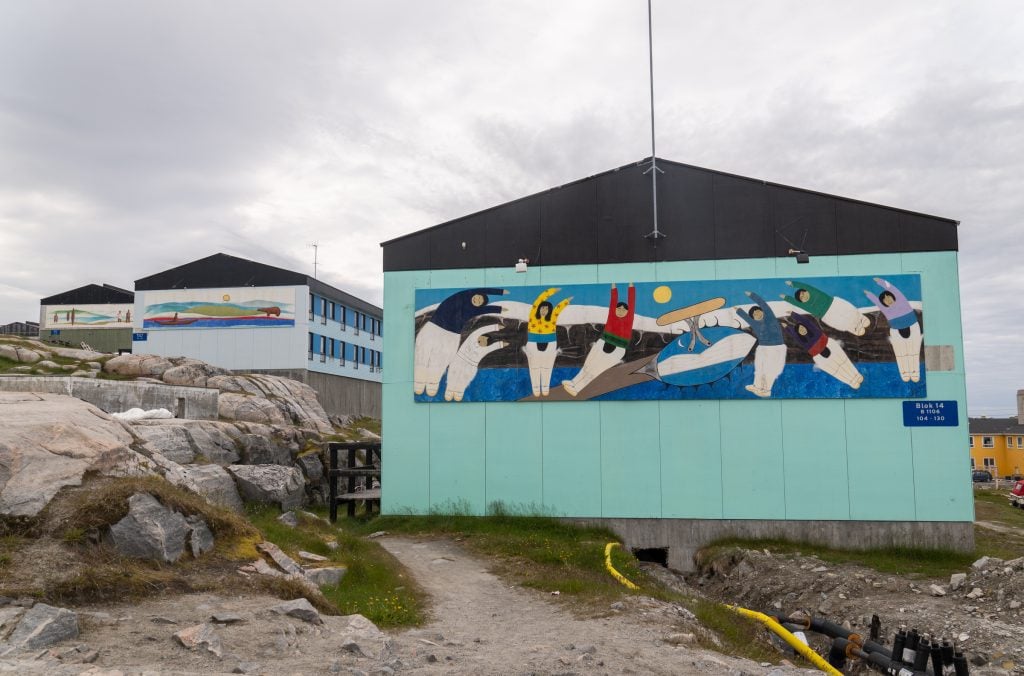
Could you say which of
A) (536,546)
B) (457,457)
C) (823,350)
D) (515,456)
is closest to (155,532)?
(536,546)

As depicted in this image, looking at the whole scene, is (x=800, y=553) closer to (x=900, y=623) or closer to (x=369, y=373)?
(x=900, y=623)

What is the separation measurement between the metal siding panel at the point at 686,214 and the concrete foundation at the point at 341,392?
31122 millimetres

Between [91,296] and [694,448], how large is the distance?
206 feet

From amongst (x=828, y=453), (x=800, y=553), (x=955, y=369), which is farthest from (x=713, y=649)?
(x=955, y=369)

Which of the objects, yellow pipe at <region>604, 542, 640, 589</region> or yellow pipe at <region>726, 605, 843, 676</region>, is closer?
yellow pipe at <region>726, 605, 843, 676</region>

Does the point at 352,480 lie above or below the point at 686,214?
below

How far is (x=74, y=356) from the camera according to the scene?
105ft

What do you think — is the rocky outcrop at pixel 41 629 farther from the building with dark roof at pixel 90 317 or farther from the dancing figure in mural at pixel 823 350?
the building with dark roof at pixel 90 317

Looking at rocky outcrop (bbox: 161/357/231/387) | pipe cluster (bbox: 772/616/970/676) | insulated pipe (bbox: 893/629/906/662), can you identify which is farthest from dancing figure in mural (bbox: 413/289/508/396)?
rocky outcrop (bbox: 161/357/231/387)

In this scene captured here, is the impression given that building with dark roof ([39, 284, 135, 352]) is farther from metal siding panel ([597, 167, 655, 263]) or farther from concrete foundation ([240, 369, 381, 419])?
metal siding panel ([597, 167, 655, 263])

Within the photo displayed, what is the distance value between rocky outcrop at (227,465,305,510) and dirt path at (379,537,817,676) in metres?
7.76

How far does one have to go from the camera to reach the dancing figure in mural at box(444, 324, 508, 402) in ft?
69.2

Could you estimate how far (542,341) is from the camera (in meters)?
20.9

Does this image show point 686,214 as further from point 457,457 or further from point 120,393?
point 120,393
